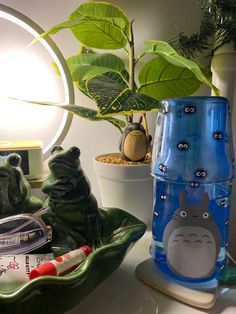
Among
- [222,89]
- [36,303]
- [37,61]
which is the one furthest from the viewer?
[37,61]

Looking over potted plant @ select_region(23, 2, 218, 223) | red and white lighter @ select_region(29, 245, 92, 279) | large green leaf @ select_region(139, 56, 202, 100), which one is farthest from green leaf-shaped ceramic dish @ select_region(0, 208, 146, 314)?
large green leaf @ select_region(139, 56, 202, 100)

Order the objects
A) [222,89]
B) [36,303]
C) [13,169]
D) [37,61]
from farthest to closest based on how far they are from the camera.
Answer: [37,61] < [222,89] < [13,169] < [36,303]

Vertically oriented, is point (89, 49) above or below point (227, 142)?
above

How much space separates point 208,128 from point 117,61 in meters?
0.28

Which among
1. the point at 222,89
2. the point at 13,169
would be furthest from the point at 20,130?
the point at 222,89

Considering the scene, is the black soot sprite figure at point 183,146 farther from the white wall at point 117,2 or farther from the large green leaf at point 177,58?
the white wall at point 117,2

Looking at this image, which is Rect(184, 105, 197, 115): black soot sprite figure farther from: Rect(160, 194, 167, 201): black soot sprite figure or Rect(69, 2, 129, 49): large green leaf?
Rect(69, 2, 129, 49): large green leaf

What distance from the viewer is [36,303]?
0.27m

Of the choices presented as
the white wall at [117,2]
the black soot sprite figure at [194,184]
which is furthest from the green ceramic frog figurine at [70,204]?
the white wall at [117,2]

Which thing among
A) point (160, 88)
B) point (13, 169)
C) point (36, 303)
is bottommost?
point (36, 303)

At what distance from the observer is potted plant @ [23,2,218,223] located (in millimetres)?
459

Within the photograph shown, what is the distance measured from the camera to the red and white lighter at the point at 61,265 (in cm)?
32

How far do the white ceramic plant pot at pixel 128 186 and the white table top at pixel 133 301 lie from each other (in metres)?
0.14

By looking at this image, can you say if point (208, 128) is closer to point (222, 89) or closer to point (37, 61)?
point (222, 89)
